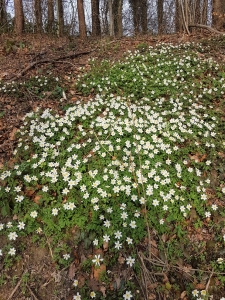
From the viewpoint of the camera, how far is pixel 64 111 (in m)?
5.43

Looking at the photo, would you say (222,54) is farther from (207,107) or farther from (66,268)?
(66,268)

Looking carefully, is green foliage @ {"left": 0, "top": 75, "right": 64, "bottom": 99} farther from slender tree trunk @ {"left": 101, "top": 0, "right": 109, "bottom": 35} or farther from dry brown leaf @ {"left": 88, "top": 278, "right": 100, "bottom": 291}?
slender tree trunk @ {"left": 101, "top": 0, "right": 109, "bottom": 35}

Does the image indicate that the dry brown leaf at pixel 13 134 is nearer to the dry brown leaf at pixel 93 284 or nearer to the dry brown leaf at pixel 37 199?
the dry brown leaf at pixel 37 199

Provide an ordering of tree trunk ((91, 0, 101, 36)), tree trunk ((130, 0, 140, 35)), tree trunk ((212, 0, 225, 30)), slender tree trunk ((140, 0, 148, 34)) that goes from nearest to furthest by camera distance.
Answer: tree trunk ((212, 0, 225, 30)) < tree trunk ((91, 0, 101, 36)) < slender tree trunk ((140, 0, 148, 34)) < tree trunk ((130, 0, 140, 35))

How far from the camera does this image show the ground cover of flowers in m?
3.27

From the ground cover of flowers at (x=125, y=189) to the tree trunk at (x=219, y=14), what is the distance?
665 cm

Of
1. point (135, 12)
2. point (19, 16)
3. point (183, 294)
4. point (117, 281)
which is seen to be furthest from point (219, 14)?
point (135, 12)

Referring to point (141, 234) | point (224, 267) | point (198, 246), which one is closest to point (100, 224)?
point (141, 234)

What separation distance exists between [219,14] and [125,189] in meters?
9.84

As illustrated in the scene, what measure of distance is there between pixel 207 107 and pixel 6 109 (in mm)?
4724

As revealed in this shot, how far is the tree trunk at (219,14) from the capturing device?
10039 millimetres

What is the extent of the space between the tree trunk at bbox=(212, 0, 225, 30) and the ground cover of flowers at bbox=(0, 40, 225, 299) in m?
6.65

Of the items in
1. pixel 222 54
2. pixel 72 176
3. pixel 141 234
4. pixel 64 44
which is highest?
pixel 64 44

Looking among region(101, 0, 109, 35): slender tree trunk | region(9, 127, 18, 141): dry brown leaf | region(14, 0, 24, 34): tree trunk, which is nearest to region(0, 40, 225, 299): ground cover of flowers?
region(9, 127, 18, 141): dry brown leaf
